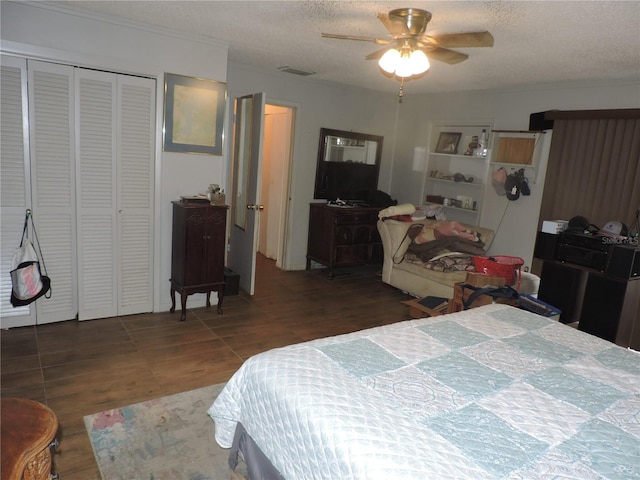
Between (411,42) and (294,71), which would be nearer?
(411,42)

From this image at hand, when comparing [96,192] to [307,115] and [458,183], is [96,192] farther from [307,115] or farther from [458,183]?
[458,183]

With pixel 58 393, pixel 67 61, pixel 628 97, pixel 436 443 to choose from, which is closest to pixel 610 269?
pixel 628 97

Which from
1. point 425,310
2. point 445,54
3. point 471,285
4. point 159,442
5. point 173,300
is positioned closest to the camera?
point 159,442

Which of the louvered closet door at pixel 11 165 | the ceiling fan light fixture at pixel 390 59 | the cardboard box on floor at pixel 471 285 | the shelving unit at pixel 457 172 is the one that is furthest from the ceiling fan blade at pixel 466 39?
the shelving unit at pixel 457 172

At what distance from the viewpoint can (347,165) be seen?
5918 millimetres

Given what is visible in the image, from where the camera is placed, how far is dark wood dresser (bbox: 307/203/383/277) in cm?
541

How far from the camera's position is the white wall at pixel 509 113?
13.9 ft

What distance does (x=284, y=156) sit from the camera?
18.6 feet

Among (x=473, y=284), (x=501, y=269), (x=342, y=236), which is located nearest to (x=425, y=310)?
(x=473, y=284)

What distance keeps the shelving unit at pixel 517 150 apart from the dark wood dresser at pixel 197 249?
10.6 ft

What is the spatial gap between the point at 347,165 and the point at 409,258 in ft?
5.56

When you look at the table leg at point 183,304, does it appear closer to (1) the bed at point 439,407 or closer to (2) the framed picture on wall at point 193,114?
(2) the framed picture on wall at point 193,114

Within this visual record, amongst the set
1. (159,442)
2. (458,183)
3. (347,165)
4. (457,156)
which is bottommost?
(159,442)

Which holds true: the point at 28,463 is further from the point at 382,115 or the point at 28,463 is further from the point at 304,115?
the point at 382,115
